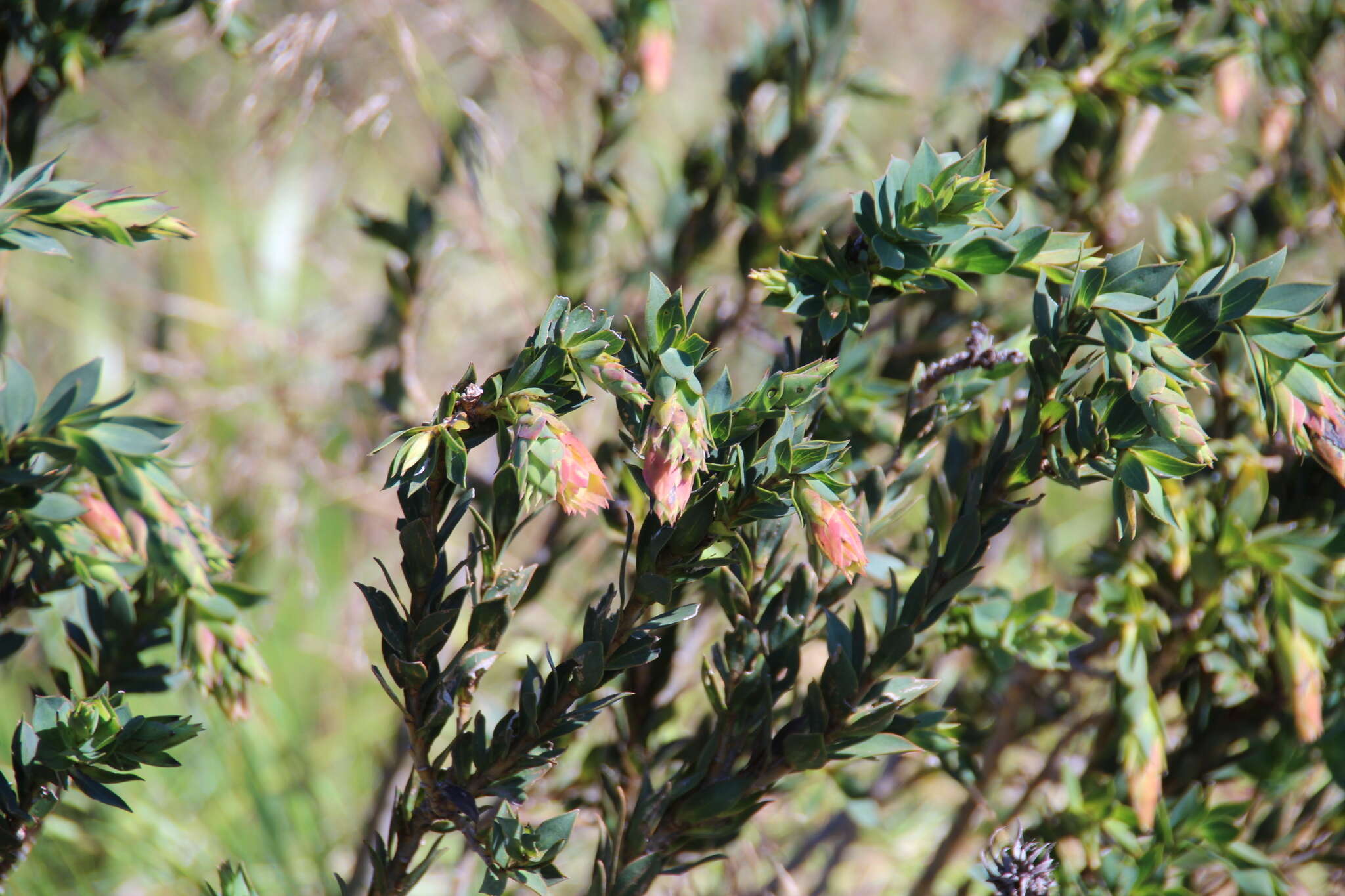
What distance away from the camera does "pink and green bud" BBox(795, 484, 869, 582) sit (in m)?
0.57

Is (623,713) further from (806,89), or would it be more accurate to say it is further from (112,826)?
(112,826)

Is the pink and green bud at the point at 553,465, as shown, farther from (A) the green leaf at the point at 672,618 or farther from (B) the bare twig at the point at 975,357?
(B) the bare twig at the point at 975,357

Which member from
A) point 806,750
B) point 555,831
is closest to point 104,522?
point 555,831

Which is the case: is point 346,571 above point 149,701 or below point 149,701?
below

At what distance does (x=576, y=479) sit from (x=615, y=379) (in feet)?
0.20

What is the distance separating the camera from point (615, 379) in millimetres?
555

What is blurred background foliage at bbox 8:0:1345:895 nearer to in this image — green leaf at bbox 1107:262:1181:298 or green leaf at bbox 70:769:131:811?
green leaf at bbox 1107:262:1181:298

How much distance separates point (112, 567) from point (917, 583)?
0.65 metres

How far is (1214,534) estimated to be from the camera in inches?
36.3

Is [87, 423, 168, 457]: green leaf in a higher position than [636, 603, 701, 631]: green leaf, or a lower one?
higher

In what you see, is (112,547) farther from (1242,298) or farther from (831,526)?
(1242,298)

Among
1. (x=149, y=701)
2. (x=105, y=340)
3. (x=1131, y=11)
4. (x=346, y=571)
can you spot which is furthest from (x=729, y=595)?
(x=105, y=340)

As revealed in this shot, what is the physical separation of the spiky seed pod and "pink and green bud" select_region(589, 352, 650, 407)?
16.3 inches

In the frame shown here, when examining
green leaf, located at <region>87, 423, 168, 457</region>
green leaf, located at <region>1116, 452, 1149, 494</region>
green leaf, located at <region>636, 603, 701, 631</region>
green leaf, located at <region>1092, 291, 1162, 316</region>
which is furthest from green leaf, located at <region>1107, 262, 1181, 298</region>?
green leaf, located at <region>87, 423, 168, 457</region>
